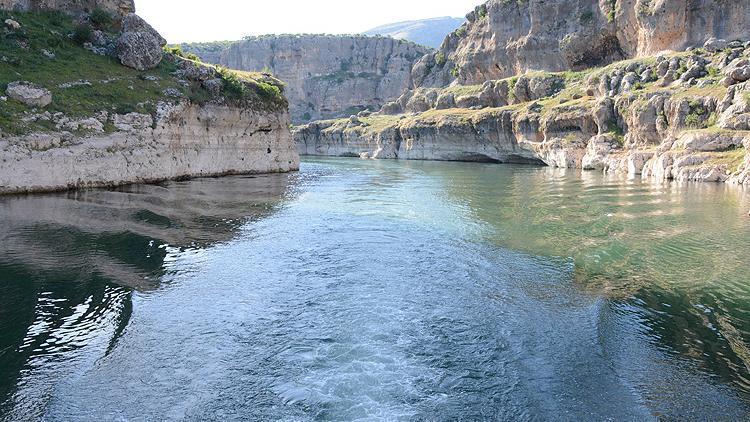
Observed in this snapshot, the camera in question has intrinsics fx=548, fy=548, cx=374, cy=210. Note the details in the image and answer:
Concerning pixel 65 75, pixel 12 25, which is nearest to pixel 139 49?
pixel 65 75

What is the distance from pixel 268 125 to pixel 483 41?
7742 centimetres

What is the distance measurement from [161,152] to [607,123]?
4836 centimetres

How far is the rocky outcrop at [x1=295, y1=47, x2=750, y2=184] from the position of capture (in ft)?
148

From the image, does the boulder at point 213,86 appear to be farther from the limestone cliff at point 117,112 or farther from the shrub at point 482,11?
the shrub at point 482,11

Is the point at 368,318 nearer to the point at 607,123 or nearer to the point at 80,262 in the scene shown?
the point at 80,262

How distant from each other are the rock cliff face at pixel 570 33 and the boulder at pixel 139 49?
6491cm

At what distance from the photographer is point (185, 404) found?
816 cm

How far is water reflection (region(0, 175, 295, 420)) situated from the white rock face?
4.71 ft

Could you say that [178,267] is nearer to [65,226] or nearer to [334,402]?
[65,226]

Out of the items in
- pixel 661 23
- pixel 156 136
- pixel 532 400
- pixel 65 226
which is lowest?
pixel 532 400

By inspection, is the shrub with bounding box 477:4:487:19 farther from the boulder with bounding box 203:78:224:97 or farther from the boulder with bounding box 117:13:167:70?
the boulder with bounding box 117:13:167:70

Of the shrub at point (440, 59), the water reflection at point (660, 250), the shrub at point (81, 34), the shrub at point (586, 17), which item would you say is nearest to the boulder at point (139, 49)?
the shrub at point (81, 34)

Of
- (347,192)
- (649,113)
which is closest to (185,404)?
(347,192)

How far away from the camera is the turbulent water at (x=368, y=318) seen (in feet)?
27.6
